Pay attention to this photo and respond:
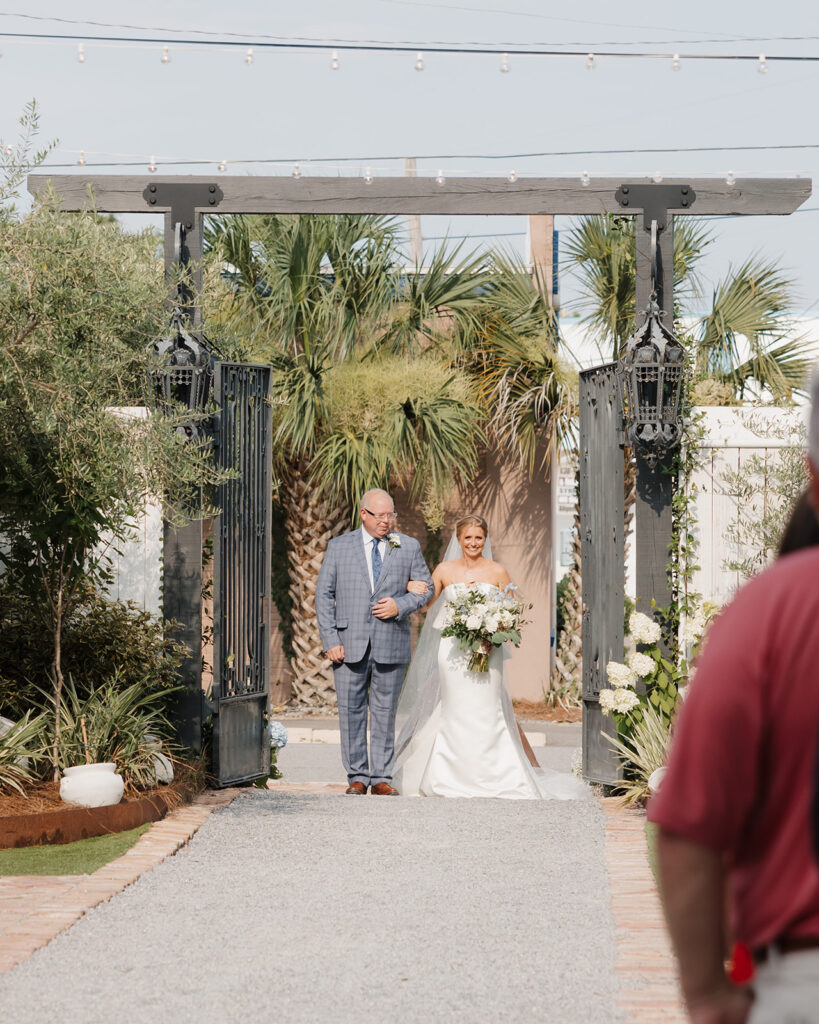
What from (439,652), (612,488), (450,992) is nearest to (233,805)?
(439,652)

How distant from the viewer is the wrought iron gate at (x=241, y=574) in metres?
8.15

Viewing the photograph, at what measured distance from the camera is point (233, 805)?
7.56 metres

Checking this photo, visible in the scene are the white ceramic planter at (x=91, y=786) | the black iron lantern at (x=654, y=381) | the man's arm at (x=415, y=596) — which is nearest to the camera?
the white ceramic planter at (x=91, y=786)

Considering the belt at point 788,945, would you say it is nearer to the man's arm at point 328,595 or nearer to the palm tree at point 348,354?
the man's arm at point 328,595

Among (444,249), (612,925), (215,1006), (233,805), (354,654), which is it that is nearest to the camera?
(215,1006)

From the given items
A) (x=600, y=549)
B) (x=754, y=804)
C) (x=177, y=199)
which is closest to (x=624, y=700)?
(x=600, y=549)

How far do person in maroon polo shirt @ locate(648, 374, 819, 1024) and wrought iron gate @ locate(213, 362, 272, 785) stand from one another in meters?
6.55

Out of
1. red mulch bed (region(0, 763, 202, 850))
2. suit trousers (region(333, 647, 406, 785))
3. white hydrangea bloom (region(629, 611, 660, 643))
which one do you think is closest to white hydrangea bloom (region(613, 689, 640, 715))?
white hydrangea bloom (region(629, 611, 660, 643))

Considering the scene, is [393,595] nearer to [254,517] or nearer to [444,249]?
[254,517]

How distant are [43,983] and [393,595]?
503 centimetres

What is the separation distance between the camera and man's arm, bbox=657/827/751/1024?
5.30ft

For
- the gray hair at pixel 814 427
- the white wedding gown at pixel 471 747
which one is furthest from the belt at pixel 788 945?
the white wedding gown at pixel 471 747

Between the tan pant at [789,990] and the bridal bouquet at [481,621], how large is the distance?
23.9ft

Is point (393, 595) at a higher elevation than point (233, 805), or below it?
higher
